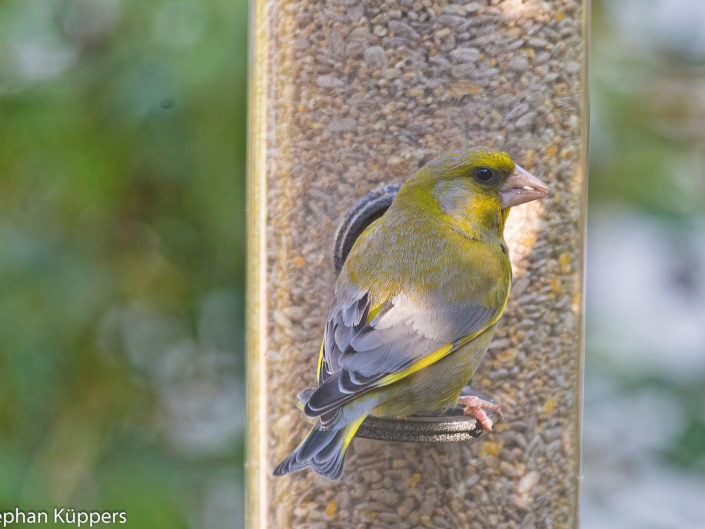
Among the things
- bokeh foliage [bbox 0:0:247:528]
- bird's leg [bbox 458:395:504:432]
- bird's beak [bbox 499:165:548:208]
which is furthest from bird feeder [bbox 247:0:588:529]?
bokeh foliage [bbox 0:0:247:528]

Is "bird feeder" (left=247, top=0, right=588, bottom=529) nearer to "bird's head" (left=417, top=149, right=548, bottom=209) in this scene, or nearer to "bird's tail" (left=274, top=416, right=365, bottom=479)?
"bird's head" (left=417, top=149, right=548, bottom=209)

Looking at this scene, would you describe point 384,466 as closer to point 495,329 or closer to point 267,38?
point 495,329

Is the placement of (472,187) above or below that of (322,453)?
above

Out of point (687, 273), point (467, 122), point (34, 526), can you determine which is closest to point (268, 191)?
point (467, 122)

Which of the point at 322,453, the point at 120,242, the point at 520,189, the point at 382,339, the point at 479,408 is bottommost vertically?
the point at 322,453

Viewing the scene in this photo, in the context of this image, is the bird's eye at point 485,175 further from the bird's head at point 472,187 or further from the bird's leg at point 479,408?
the bird's leg at point 479,408

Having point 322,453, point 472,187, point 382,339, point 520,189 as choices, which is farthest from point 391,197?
point 322,453

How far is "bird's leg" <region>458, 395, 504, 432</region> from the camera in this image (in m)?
2.48

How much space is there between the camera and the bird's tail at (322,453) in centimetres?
216

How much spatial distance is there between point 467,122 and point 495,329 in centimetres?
53

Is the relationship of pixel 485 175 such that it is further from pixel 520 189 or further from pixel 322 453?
pixel 322 453

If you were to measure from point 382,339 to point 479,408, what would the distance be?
37 cm

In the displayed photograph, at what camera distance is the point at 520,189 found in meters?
2.47

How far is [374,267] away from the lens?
8.04 feet
